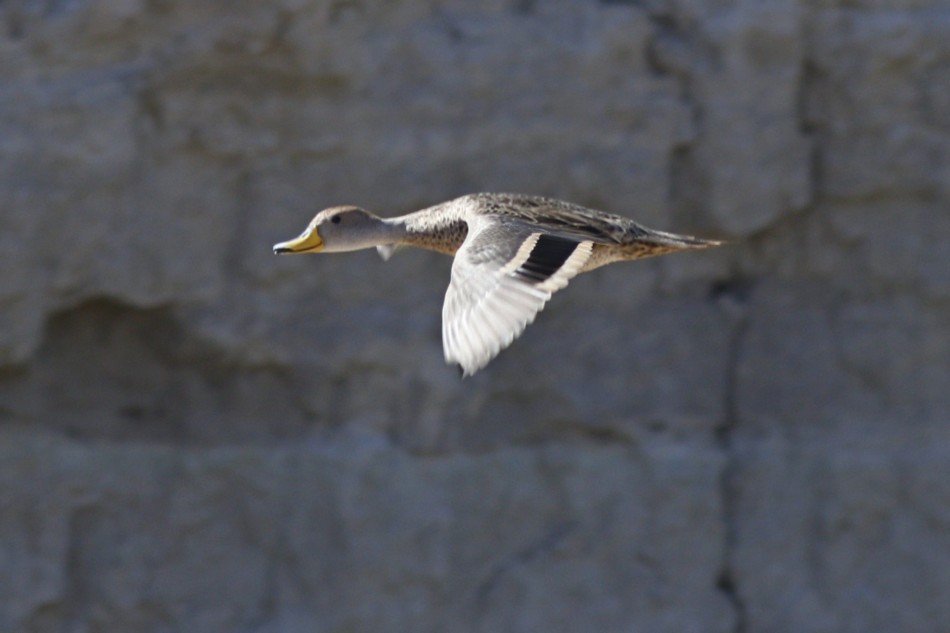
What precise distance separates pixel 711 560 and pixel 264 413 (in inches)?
65.5

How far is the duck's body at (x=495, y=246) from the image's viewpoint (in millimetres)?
3018

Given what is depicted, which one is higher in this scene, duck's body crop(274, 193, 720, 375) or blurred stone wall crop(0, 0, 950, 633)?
duck's body crop(274, 193, 720, 375)

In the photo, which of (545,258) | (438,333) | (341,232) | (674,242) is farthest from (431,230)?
(438,333)

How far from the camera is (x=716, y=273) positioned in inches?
243

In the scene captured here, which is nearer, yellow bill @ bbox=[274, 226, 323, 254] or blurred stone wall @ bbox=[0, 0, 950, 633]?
yellow bill @ bbox=[274, 226, 323, 254]

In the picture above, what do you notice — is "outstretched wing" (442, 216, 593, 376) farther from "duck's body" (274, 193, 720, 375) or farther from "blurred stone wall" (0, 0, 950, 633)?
"blurred stone wall" (0, 0, 950, 633)

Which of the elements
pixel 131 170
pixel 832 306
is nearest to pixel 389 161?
pixel 131 170

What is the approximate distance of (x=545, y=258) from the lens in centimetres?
335

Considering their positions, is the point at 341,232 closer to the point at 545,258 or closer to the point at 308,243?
the point at 308,243

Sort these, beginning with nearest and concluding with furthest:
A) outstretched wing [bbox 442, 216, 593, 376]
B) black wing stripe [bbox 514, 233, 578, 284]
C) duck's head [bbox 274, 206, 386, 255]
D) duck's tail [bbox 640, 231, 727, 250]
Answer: outstretched wing [bbox 442, 216, 593, 376]
black wing stripe [bbox 514, 233, 578, 284]
duck's tail [bbox 640, 231, 727, 250]
duck's head [bbox 274, 206, 386, 255]

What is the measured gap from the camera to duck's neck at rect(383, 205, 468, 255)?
3.93 m

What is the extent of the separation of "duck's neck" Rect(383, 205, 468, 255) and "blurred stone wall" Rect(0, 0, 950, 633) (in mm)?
1600

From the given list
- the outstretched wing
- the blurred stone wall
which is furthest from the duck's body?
the blurred stone wall

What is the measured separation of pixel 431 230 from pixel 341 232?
9.1 inches
